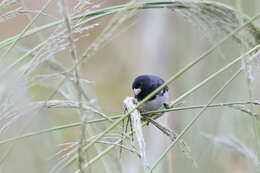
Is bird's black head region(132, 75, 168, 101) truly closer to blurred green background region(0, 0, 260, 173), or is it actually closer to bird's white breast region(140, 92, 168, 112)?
bird's white breast region(140, 92, 168, 112)

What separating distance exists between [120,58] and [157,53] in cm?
80

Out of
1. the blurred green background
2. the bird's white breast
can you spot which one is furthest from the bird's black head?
the blurred green background

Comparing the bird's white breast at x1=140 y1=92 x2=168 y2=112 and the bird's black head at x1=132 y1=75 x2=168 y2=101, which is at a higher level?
the bird's black head at x1=132 y1=75 x2=168 y2=101

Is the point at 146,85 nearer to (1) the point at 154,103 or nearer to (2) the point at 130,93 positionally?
(1) the point at 154,103

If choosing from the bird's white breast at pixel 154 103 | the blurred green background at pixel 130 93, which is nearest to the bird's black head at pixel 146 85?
the bird's white breast at pixel 154 103

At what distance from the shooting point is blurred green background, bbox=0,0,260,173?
1.09 meters

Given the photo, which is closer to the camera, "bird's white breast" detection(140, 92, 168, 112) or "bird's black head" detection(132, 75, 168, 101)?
"bird's white breast" detection(140, 92, 168, 112)

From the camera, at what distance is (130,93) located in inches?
162

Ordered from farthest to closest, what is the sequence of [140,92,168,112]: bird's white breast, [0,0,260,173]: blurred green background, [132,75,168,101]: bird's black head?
1. [132,75,168,101]: bird's black head
2. [140,92,168,112]: bird's white breast
3. [0,0,260,173]: blurred green background

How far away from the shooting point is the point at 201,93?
2.45 m

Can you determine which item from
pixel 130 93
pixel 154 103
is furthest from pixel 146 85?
pixel 130 93

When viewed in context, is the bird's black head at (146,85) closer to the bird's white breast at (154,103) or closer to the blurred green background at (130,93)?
the bird's white breast at (154,103)

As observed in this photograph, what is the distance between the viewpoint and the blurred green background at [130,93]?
3.57ft

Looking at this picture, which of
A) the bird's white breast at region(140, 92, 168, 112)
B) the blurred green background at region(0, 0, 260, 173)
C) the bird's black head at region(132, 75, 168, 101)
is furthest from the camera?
the bird's black head at region(132, 75, 168, 101)
